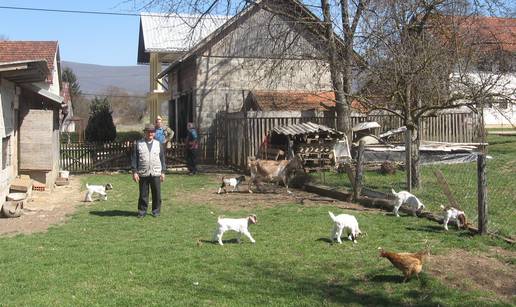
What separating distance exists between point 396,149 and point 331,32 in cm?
441

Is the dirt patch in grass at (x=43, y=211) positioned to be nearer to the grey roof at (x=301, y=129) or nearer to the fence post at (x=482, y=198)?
the grey roof at (x=301, y=129)

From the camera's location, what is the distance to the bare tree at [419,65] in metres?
12.2

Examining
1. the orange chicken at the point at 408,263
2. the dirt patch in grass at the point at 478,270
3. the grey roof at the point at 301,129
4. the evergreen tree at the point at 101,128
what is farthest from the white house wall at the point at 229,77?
the orange chicken at the point at 408,263

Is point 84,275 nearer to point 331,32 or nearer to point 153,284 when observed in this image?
point 153,284

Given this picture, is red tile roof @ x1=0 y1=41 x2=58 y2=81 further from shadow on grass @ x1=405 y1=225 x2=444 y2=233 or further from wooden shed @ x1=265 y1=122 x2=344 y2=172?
shadow on grass @ x1=405 y1=225 x2=444 y2=233

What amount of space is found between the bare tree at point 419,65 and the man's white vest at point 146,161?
5.09m

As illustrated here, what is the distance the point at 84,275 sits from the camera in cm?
675

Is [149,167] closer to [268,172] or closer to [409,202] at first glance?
[268,172]

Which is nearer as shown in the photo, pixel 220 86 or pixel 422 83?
pixel 422 83

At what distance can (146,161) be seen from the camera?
11336mm

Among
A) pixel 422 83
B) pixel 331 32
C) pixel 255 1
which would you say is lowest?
pixel 422 83

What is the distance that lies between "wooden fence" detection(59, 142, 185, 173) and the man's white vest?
36.1 ft

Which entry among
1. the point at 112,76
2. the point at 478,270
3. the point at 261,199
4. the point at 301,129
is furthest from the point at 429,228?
the point at 112,76

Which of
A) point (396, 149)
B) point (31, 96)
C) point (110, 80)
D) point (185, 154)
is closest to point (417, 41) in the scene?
point (396, 149)
